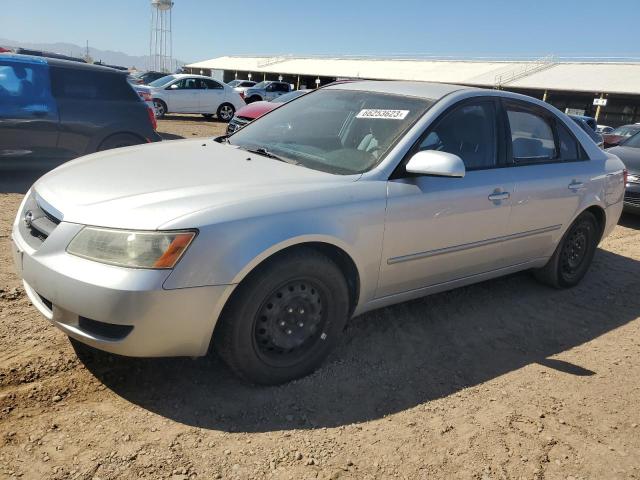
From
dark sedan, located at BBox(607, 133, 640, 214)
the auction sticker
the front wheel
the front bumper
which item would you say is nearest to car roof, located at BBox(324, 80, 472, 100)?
the auction sticker

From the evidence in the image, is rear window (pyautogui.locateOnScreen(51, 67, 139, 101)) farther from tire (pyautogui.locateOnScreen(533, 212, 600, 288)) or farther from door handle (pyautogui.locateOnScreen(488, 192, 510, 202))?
tire (pyautogui.locateOnScreen(533, 212, 600, 288))

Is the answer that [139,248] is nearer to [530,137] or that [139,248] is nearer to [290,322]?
[290,322]

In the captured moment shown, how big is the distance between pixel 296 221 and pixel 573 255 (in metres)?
3.18

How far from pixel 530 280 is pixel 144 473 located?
153 inches

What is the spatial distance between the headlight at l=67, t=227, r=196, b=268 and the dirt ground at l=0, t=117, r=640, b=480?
781mm

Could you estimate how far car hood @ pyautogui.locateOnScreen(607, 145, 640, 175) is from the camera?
7859mm

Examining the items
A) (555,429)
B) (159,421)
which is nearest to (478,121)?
(555,429)

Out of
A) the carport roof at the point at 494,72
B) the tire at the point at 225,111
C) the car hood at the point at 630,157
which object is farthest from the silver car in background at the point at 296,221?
the carport roof at the point at 494,72

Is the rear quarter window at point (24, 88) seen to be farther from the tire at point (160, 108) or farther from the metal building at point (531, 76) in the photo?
the metal building at point (531, 76)

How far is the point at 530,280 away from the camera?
4.96 meters

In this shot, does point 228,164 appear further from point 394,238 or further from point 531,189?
point 531,189

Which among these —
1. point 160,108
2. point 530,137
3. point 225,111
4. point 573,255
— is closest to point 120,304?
point 530,137

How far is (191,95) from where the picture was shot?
18.0m

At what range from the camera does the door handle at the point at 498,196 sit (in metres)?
3.62
